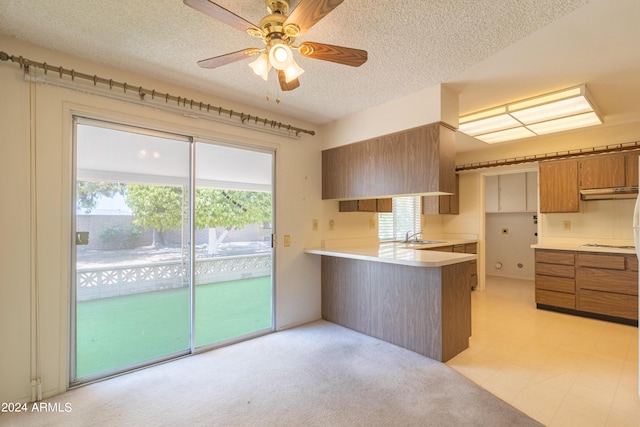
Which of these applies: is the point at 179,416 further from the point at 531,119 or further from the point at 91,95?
the point at 531,119

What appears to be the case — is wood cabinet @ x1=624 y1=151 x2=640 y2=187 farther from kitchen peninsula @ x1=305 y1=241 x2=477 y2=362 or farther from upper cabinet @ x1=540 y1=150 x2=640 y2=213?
kitchen peninsula @ x1=305 y1=241 x2=477 y2=362

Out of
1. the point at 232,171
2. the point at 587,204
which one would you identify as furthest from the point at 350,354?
the point at 587,204

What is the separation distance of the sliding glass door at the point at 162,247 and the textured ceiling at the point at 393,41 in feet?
2.07

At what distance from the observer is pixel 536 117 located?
3277 mm

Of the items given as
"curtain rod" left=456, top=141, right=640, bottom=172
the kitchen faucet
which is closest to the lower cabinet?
"curtain rod" left=456, top=141, right=640, bottom=172

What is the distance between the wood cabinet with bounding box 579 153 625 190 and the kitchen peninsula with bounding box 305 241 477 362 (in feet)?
7.50

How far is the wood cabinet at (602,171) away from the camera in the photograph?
362cm

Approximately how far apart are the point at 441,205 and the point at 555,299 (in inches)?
77.8

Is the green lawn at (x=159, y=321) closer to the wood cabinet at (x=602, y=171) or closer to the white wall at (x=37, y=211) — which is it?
the white wall at (x=37, y=211)

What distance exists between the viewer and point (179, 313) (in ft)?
9.09

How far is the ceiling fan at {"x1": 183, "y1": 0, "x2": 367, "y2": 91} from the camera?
4.31 ft

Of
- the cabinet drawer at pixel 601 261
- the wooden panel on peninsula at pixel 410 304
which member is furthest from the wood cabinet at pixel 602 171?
the wooden panel on peninsula at pixel 410 304

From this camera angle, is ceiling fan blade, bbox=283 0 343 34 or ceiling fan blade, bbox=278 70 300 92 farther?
ceiling fan blade, bbox=278 70 300 92

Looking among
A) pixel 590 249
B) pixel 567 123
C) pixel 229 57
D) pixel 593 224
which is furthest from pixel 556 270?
pixel 229 57
